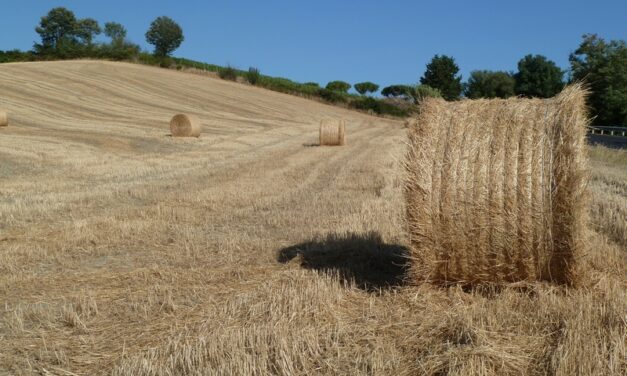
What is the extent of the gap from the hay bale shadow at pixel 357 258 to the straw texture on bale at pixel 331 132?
14.9 meters

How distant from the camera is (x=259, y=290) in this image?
5270 mm

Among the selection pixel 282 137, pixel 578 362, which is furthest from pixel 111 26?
pixel 578 362

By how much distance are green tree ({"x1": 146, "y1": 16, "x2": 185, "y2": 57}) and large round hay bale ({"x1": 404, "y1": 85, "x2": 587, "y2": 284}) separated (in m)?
106

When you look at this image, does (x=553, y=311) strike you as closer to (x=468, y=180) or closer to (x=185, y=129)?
(x=468, y=180)

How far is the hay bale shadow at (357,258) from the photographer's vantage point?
5.70 meters

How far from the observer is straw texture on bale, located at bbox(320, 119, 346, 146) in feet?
72.8

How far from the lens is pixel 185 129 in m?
22.8

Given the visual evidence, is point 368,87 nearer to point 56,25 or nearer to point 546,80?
point 546,80

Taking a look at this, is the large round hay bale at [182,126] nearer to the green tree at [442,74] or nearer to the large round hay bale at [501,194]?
the large round hay bale at [501,194]

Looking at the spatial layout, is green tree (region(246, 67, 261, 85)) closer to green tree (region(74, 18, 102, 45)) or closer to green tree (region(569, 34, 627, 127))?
green tree (region(569, 34, 627, 127))

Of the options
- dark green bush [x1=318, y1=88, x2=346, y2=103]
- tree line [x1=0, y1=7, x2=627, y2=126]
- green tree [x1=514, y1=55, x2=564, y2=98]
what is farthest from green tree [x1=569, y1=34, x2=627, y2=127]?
dark green bush [x1=318, y1=88, x2=346, y2=103]

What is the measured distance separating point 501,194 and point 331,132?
1736 centimetres

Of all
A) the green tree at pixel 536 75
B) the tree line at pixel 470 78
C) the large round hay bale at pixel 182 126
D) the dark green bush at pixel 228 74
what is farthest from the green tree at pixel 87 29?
the large round hay bale at pixel 182 126

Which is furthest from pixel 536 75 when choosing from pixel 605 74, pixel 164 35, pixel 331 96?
pixel 164 35
